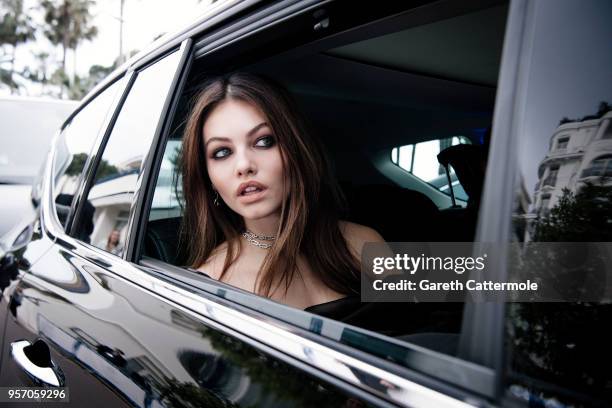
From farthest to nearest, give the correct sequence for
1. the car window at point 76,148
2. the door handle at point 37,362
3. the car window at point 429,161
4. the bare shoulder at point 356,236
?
the car window at point 429,161, the car window at point 76,148, the bare shoulder at point 356,236, the door handle at point 37,362

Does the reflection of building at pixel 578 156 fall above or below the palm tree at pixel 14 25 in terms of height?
below

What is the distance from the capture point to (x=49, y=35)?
1628 inches

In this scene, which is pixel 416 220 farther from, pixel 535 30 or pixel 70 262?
pixel 535 30

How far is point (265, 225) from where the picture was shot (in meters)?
1.79

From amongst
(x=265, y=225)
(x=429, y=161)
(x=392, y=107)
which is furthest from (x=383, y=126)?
(x=265, y=225)

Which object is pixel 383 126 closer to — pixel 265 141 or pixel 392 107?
pixel 392 107

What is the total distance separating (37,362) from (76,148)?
1172 mm

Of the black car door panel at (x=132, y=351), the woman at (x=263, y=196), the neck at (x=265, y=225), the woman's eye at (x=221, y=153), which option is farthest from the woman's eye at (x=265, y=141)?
the black car door panel at (x=132, y=351)

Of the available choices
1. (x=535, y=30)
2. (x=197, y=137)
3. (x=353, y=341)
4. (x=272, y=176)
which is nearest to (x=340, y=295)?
(x=272, y=176)

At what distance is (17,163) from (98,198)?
3108 millimetres

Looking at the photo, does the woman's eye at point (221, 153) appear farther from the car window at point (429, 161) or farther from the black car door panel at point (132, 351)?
the car window at point (429, 161)

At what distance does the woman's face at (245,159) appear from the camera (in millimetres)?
1628

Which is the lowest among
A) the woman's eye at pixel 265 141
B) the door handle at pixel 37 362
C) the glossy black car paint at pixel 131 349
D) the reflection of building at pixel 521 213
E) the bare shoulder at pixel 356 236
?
the door handle at pixel 37 362

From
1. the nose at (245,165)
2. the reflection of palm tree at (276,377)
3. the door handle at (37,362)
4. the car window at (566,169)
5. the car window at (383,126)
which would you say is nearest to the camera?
the car window at (566,169)
